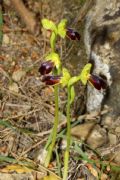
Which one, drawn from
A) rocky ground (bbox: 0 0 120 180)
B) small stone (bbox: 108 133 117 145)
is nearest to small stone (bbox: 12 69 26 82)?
rocky ground (bbox: 0 0 120 180)

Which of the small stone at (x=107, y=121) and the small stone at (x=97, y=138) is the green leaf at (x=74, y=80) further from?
the small stone at (x=107, y=121)

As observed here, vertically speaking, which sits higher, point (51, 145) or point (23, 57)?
point (23, 57)

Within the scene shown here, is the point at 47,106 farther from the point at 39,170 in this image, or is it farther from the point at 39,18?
the point at 39,18

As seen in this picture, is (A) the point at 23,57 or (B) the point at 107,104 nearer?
(B) the point at 107,104

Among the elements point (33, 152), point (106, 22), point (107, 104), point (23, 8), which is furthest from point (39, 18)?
point (33, 152)

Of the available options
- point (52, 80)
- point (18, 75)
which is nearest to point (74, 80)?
point (52, 80)

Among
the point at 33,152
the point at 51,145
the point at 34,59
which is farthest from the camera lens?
the point at 34,59

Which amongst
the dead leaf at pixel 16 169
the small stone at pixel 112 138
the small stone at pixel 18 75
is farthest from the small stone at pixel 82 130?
the small stone at pixel 18 75

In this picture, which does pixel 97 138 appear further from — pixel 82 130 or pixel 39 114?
pixel 39 114
